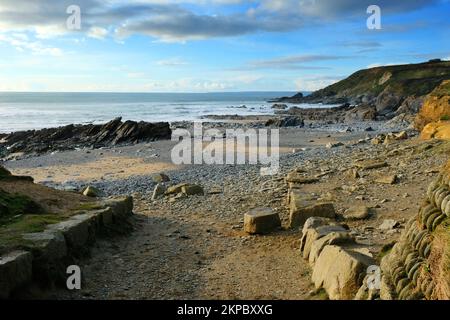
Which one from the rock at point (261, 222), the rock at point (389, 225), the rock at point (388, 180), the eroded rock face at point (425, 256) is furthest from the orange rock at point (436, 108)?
the eroded rock face at point (425, 256)

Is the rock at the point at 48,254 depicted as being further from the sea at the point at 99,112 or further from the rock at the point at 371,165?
the sea at the point at 99,112

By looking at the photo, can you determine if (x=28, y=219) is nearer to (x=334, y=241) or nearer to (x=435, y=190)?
(x=334, y=241)

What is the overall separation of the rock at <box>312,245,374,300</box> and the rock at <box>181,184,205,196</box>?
863 cm

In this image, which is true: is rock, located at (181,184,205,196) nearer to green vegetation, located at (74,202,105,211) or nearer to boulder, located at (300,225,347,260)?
green vegetation, located at (74,202,105,211)

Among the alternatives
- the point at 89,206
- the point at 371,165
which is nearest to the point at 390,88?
the point at 371,165

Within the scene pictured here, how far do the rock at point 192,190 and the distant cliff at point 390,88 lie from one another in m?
40.7

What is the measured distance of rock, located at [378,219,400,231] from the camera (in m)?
10.4

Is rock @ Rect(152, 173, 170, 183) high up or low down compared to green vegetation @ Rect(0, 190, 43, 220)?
down

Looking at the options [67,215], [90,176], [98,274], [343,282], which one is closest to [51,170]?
[90,176]

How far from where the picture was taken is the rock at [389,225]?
1037 centimetres

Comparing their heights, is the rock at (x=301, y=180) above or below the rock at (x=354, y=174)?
below

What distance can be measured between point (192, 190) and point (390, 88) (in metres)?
72.0

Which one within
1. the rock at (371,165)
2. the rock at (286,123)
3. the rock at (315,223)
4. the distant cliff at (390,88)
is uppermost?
the distant cliff at (390,88)

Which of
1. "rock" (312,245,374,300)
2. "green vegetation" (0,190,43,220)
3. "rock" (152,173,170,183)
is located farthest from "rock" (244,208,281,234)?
"rock" (152,173,170,183)
